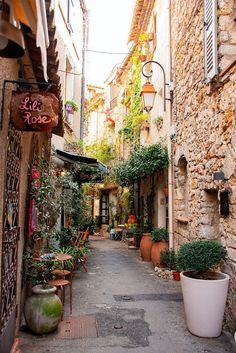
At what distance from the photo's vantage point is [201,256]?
14.0 feet

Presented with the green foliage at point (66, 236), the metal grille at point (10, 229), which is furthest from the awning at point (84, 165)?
the metal grille at point (10, 229)

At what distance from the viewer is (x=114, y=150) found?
18.2 metres

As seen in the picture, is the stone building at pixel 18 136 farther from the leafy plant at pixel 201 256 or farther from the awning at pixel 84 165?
the awning at pixel 84 165

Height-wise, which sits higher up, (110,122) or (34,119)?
(110,122)

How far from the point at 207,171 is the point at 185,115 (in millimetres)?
1859

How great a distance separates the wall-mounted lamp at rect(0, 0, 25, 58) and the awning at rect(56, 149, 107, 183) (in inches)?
229

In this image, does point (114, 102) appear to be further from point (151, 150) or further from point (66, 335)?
point (66, 335)

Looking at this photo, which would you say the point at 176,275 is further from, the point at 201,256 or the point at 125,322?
the point at 201,256

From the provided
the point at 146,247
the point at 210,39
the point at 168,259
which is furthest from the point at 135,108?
the point at 210,39

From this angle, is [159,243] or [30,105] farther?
[159,243]

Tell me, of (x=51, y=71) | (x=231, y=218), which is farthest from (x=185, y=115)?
(x=51, y=71)

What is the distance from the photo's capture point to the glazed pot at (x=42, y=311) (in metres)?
4.06

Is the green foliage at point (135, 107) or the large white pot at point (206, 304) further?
the green foliage at point (135, 107)

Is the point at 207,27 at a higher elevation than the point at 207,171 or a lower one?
higher
